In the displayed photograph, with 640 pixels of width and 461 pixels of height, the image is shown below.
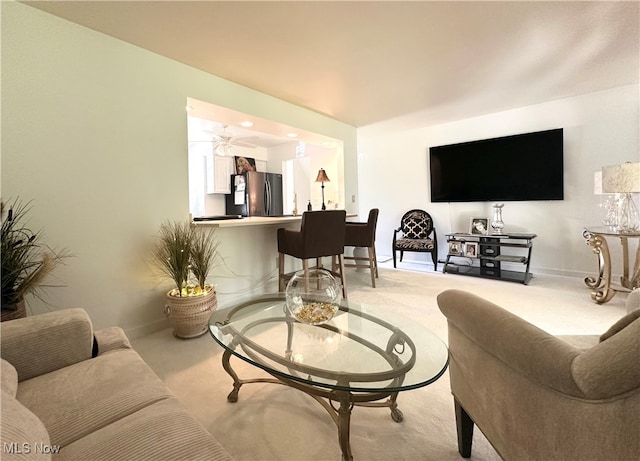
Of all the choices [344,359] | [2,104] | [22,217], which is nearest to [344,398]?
[344,359]

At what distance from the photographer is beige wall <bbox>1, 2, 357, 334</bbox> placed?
5.92 ft

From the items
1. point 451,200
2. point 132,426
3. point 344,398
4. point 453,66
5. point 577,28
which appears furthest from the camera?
point 451,200

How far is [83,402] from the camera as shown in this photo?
3.02 feet

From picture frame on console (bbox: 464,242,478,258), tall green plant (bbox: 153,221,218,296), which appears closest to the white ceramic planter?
tall green plant (bbox: 153,221,218,296)

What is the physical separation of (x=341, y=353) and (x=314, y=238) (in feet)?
5.43

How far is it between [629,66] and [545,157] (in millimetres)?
1174

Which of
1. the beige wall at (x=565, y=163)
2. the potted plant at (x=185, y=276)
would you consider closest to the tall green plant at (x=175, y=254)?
the potted plant at (x=185, y=276)

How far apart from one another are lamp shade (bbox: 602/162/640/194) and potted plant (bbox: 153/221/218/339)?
364cm

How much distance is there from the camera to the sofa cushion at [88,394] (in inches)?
33.2

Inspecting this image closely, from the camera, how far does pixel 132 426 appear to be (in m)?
0.80

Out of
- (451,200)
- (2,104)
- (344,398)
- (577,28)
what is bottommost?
(344,398)

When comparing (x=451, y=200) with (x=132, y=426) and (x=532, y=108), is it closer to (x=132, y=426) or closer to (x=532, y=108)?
(x=532, y=108)

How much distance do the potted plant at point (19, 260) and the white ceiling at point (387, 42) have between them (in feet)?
4.41

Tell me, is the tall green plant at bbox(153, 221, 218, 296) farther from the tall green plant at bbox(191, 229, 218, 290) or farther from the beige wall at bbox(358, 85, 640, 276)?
the beige wall at bbox(358, 85, 640, 276)
